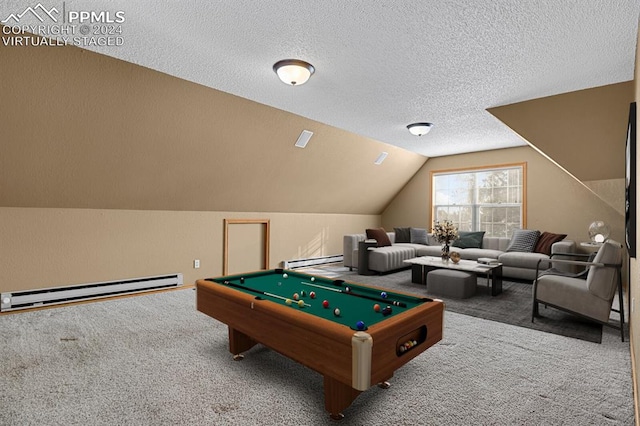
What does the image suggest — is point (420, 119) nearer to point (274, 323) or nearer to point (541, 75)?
point (541, 75)

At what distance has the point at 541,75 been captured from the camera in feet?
10.8

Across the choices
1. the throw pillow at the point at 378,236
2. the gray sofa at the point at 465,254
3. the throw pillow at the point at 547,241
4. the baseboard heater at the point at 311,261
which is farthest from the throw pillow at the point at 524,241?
the baseboard heater at the point at 311,261

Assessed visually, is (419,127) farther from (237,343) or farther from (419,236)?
(237,343)

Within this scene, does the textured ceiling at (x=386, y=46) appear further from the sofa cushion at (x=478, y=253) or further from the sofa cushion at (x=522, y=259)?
the sofa cushion at (x=478, y=253)

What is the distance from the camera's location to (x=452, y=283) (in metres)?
4.50

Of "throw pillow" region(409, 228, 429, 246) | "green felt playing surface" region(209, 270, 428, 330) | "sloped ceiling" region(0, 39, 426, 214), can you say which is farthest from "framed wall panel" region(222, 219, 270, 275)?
"throw pillow" region(409, 228, 429, 246)

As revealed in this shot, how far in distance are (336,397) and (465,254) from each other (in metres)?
5.17

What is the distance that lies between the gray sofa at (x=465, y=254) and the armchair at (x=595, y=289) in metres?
2.20

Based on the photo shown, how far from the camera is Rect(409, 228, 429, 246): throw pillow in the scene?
7.44 meters

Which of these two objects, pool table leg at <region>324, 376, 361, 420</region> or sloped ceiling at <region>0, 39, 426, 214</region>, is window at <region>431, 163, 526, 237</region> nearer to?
sloped ceiling at <region>0, 39, 426, 214</region>

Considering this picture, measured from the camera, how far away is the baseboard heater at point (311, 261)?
6502 mm

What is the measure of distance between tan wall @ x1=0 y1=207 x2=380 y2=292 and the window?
14.1 ft

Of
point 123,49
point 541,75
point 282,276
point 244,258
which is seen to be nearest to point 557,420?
point 282,276

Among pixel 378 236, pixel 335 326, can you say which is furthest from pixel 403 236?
pixel 335 326
